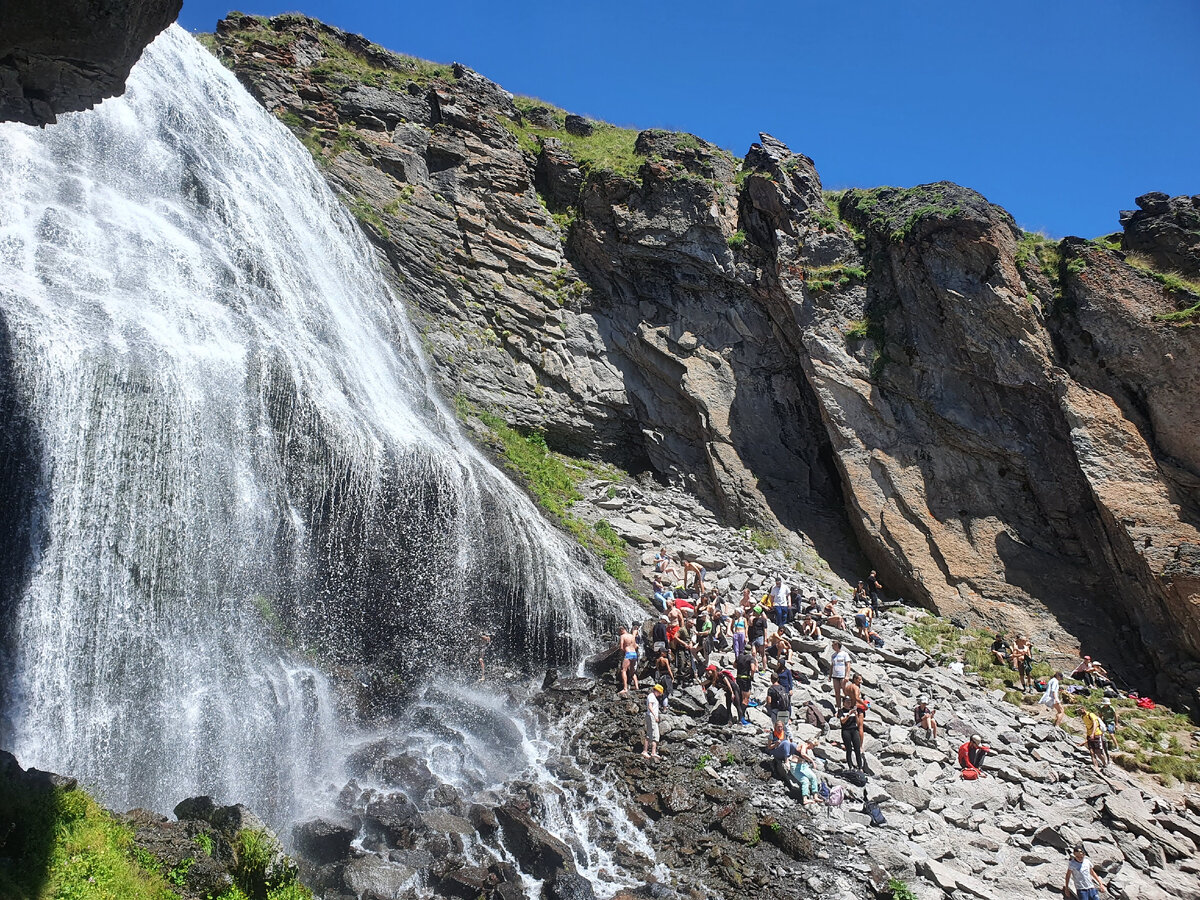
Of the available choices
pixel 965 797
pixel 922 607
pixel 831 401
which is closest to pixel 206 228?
pixel 831 401

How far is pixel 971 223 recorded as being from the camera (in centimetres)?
1973

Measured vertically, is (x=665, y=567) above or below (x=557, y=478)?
below

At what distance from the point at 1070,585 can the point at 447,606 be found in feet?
50.7

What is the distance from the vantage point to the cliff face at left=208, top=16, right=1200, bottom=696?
17.9 metres

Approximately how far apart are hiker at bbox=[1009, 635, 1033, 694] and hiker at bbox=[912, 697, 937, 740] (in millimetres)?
3478

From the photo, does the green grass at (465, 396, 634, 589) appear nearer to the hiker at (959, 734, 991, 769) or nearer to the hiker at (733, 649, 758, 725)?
the hiker at (733, 649, 758, 725)

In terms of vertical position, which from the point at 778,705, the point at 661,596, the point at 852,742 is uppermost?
the point at 661,596

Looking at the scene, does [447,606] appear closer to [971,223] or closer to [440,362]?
[440,362]

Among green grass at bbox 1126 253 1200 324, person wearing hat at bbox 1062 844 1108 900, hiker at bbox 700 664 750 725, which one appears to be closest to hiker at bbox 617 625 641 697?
hiker at bbox 700 664 750 725

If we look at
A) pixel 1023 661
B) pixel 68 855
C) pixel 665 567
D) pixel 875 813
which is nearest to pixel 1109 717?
pixel 1023 661

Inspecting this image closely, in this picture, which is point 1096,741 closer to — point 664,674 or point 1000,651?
point 1000,651

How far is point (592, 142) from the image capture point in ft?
90.6

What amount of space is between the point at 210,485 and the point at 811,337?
16.3m

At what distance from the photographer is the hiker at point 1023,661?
1595 cm
